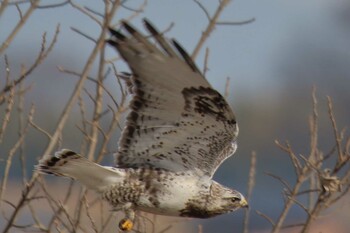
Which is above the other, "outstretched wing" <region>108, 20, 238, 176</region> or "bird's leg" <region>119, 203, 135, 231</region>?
"outstretched wing" <region>108, 20, 238, 176</region>

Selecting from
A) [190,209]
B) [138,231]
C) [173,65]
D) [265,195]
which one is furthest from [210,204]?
[265,195]

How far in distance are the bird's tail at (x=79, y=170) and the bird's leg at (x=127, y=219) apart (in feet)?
0.47

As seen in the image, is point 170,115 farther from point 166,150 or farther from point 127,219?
point 127,219

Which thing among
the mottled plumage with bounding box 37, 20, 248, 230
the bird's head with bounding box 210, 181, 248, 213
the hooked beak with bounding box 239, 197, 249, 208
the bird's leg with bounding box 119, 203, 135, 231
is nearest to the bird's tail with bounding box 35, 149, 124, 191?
the mottled plumage with bounding box 37, 20, 248, 230

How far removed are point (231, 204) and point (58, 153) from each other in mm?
988

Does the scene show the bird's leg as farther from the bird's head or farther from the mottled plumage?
the bird's head

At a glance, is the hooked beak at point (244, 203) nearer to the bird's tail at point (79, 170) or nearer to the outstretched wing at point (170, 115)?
the outstretched wing at point (170, 115)

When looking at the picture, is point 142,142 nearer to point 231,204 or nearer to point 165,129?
point 165,129

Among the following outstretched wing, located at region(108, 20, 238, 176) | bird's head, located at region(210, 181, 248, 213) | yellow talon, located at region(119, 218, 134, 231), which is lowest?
yellow talon, located at region(119, 218, 134, 231)

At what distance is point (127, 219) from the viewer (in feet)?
19.1

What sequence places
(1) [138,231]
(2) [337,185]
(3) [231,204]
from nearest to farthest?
(2) [337,185] < (1) [138,231] < (3) [231,204]

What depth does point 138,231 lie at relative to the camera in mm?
5629

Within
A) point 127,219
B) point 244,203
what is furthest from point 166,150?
point 244,203

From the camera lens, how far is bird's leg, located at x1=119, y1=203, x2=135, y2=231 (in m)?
5.72
